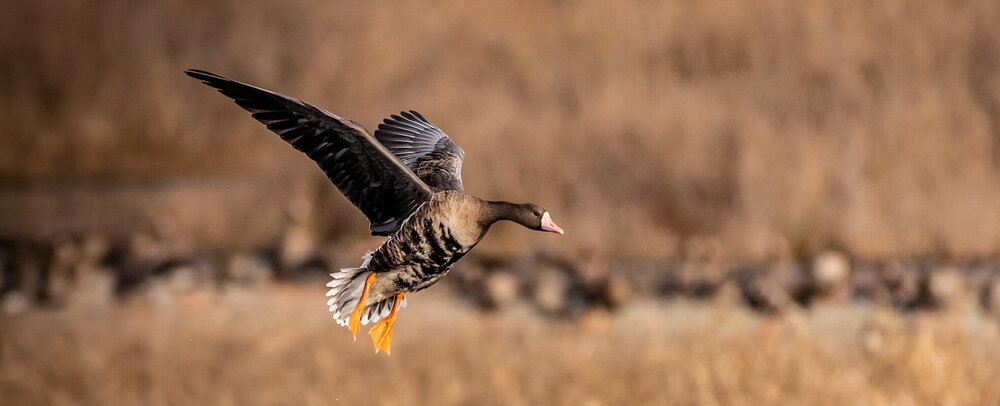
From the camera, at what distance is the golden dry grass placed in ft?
14.6

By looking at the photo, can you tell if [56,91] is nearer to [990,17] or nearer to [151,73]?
[151,73]

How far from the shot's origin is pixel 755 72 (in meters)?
5.65

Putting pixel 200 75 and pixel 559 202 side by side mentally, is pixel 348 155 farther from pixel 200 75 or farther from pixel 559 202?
pixel 559 202

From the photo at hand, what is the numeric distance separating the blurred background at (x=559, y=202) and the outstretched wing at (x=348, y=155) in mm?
3284

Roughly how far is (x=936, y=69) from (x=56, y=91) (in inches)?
166

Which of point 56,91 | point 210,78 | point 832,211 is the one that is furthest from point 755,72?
point 210,78

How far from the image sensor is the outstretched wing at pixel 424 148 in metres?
0.95

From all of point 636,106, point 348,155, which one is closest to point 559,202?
point 636,106

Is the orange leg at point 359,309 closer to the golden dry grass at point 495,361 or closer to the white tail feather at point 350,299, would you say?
the white tail feather at point 350,299

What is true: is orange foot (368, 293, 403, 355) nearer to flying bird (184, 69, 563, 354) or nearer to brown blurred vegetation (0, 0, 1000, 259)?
flying bird (184, 69, 563, 354)

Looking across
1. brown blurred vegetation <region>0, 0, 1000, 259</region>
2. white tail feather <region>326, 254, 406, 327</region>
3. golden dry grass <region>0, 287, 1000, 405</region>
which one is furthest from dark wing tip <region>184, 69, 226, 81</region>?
brown blurred vegetation <region>0, 0, 1000, 259</region>

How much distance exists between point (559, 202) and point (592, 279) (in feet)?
2.49

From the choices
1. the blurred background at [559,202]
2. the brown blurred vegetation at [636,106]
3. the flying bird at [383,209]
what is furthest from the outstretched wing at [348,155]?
the brown blurred vegetation at [636,106]

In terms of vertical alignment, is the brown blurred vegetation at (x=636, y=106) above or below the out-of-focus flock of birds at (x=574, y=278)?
above
